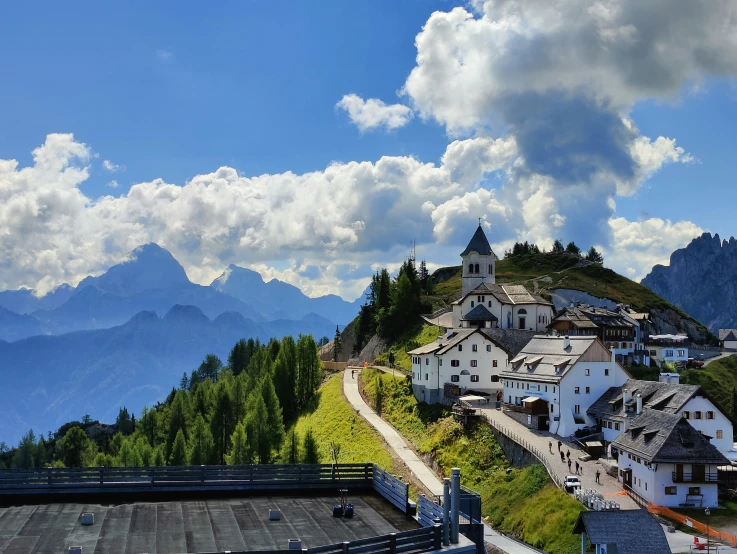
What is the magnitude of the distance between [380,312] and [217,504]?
354ft

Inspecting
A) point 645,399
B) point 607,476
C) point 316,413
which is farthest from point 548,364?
point 316,413

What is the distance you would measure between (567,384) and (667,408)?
1152 centimetres

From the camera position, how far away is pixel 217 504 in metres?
25.3

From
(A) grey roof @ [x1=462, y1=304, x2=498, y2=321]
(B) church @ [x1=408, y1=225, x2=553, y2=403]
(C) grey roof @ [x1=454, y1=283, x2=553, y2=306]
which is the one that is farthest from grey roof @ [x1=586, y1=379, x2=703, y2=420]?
(C) grey roof @ [x1=454, y1=283, x2=553, y2=306]

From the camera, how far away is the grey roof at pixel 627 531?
3841 cm

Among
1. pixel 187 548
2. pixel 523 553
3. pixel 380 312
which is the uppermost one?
pixel 380 312

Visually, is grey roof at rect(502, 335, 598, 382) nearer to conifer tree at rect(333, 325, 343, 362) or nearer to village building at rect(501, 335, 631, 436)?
village building at rect(501, 335, 631, 436)

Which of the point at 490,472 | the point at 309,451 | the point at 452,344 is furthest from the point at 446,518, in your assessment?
the point at 452,344

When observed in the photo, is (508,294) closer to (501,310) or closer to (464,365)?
(501,310)

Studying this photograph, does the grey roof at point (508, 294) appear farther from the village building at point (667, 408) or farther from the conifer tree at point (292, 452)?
the conifer tree at point (292, 452)

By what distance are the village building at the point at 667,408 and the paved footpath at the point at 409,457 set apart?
16.0 meters

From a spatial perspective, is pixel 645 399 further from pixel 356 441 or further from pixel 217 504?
pixel 217 504

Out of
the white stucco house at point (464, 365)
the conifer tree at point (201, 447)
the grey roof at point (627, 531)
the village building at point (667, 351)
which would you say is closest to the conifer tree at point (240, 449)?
the conifer tree at point (201, 447)

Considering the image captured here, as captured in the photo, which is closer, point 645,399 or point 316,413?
point 645,399
